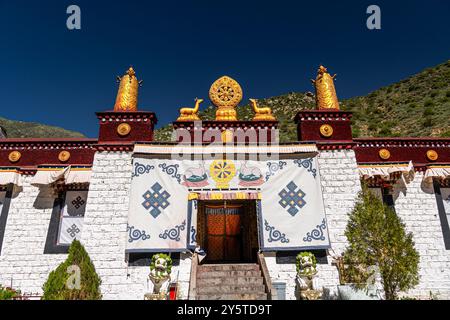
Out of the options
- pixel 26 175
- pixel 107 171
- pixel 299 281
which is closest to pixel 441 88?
pixel 299 281

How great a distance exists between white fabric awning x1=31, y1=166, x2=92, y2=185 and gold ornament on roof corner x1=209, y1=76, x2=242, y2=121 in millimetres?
5505

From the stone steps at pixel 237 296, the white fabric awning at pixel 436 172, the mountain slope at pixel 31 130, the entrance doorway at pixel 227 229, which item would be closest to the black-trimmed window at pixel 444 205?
the white fabric awning at pixel 436 172

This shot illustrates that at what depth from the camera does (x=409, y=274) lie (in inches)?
345

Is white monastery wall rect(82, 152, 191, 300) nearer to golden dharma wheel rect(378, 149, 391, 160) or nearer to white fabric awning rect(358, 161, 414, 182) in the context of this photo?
white fabric awning rect(358, 161, 414, 182)

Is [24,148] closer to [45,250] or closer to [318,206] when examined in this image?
[45,250]

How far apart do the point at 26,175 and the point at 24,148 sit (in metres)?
1.25

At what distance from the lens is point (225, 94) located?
42.9ft

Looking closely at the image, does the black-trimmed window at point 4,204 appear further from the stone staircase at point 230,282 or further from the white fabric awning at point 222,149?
the stone staircase at point 230,282

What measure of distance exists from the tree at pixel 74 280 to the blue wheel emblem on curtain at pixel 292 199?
247 inches

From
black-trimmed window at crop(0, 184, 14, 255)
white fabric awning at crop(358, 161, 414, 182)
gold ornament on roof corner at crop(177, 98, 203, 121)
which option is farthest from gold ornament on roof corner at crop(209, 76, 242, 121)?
black-trimmed window at crop(0, 184, 14, 255)

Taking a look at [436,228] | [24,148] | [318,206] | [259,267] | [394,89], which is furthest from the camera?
[394,89]

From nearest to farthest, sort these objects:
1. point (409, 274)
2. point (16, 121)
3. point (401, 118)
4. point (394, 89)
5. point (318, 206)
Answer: point (409, 274) → point (318, 206) → point (401, 118) → point (394, 89) → point (16, 121)

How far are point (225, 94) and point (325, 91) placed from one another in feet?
13.3

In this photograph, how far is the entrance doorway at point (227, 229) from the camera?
41.3 feet
